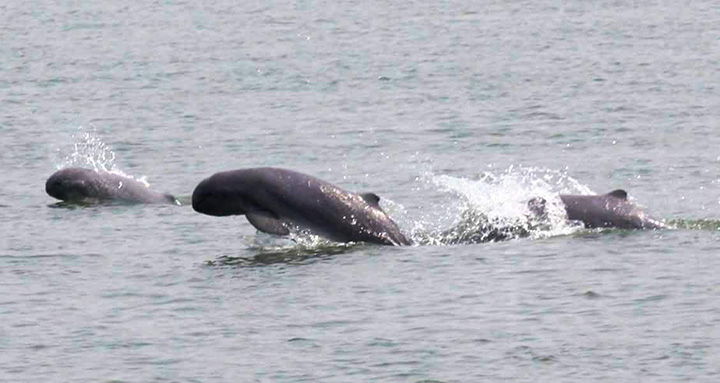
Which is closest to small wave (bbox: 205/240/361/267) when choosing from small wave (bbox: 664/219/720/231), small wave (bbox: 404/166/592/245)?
small wave (bbox: 404/166/592/245)

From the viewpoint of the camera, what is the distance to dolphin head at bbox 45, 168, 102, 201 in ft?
108

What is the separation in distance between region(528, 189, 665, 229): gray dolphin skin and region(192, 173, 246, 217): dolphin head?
3952 millimetres

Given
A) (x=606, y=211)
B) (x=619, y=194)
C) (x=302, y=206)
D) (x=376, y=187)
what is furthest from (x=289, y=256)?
(x=376, y=187)

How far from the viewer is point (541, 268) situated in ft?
Result: 81.5

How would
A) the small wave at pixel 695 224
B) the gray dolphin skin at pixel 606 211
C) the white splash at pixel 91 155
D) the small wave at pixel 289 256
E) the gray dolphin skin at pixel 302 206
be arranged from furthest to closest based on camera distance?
1. the white splash at pixel 91 155
2. the small wave at pixel 695 224
3. the gray dolphin skin at pixel 606 211
4. the gray dolphin skin at pixel 302 206
5. the small wave at pixel 289 256

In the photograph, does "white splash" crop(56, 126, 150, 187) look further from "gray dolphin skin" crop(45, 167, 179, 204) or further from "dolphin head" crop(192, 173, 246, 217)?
"dolphin head" crop(192, 173, 246, 217)

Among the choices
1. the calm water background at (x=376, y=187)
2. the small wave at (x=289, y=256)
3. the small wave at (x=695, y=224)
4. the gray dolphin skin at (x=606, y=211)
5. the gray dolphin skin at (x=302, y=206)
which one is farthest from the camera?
the small wave at (x=695, y=224)

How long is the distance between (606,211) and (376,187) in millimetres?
6486

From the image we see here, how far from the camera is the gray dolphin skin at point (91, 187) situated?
3262 cm

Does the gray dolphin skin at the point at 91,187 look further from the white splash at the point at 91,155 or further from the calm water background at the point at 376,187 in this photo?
the white splash at the point at 91,155

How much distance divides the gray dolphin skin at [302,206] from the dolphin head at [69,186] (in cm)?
674

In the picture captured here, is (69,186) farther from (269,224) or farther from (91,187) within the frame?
(269,224)

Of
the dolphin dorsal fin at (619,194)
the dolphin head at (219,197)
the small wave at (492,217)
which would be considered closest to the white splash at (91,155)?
the small wave at (492,217)

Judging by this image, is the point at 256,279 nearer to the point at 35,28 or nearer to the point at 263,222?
the point at 263,222
